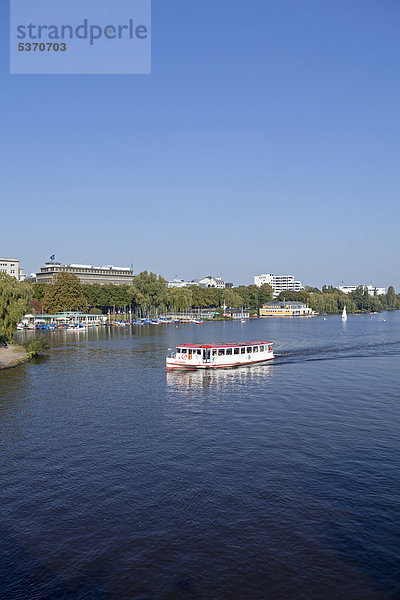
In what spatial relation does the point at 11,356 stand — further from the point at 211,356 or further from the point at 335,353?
the point at 335,353

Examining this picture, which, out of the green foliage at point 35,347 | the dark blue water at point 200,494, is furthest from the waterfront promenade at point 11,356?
the dark blue water at point 200,494

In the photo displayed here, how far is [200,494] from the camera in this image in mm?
30031

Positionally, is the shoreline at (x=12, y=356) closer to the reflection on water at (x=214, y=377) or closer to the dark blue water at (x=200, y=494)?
the dark blue water at (x=200, y=494)

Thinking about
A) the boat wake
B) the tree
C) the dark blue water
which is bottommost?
the dark blue water

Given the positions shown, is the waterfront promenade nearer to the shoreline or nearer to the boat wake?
the shoreline

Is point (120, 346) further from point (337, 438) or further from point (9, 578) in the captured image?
point (9, 578)

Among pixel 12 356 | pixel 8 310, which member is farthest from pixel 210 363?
pixel 8 310

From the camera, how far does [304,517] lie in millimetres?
27094

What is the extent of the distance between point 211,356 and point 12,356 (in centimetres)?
3825

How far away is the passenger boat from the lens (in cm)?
7712

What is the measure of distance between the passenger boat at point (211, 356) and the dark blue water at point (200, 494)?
651 inches

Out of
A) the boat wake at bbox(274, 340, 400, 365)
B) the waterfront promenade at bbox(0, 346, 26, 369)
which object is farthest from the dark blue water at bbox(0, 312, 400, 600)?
the boat wake at bbox(274, 340, 400, 365)

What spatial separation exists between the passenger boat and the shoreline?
27093 mm

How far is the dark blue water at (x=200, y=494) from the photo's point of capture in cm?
2194
